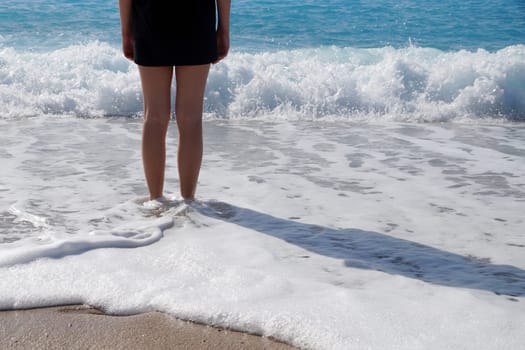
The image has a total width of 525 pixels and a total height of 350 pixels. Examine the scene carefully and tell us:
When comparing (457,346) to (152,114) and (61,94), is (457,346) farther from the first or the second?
(61,94)

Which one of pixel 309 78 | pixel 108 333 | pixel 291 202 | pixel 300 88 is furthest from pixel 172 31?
pixel 309 78

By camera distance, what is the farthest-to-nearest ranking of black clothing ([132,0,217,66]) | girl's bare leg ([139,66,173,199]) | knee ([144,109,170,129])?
1. knee ([144,109,170,129])
2. girl's bare leg ([139,66,173,199])
3. black clothing ([132,0,217,66])

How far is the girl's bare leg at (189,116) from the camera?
3.58m

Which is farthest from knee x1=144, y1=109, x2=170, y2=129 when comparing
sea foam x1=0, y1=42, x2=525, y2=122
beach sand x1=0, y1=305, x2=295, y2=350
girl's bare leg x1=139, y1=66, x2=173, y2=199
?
sea foam x1=0, y1=42, x2=525, y2=122

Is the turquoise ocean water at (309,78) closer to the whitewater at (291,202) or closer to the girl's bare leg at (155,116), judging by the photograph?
the whitewater at (291,202)

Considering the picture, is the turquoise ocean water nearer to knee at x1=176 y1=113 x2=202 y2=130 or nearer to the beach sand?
knee at x1=176 y1=113 x2=202 y2=130

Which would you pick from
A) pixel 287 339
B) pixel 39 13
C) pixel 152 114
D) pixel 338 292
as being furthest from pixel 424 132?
pixel 39 13

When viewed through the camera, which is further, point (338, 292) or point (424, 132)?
point (424, 132)

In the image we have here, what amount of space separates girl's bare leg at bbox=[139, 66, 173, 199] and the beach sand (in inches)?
53.0

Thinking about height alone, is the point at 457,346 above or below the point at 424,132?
above

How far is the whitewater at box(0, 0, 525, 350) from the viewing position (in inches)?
102

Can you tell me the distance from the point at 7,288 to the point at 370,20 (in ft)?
44.1

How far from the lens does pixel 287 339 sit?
2332 mm

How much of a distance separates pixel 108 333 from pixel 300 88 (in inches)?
245
